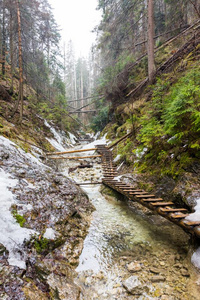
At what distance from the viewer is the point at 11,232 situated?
2.33 metres

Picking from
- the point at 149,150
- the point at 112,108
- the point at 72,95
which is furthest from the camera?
the point at 72,95

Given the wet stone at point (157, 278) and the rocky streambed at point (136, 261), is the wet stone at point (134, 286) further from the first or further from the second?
the wet stone at point (157, 278)

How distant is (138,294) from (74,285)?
0.87m

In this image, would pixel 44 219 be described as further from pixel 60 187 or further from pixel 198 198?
pixel 198 198

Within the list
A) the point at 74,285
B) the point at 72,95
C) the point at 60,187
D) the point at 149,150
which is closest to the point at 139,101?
the point at 149,150

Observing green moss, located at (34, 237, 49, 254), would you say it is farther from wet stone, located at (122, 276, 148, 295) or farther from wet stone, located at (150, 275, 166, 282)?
wet stone, located at (150, 275, 166, 282)

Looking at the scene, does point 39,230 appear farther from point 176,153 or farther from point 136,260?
point 176,153

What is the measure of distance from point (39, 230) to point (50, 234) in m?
0.22

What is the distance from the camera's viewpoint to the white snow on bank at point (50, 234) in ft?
8.91

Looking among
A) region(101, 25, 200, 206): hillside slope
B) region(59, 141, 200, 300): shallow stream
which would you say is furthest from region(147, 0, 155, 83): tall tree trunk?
region(59, 141, 200, 300): shallow stream

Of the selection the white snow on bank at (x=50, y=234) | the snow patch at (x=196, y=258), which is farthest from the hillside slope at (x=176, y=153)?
the white snow on bank at (x=50, y=234)

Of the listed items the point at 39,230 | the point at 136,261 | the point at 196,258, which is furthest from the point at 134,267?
the point at 39,230

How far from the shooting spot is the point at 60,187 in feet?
15.2

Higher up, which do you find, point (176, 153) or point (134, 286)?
point (176, 153)
